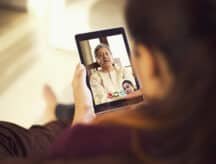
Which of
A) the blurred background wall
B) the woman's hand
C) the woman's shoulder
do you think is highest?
the blurred background wall

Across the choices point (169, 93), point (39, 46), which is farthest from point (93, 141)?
point (39, 46)

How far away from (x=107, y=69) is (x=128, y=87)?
59 mm

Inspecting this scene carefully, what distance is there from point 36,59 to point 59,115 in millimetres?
199

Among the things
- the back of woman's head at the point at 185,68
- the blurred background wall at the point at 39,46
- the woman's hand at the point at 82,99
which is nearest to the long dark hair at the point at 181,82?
the back of woman's head at the point at 185,68

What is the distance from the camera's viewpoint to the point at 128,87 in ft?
2.87

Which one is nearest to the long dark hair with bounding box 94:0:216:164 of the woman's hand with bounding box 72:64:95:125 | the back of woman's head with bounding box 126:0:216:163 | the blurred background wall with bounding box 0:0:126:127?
the back of woman's head with bounding box 126:0:216:163

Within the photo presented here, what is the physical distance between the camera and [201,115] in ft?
1.72

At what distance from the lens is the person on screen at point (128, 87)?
2.86ft

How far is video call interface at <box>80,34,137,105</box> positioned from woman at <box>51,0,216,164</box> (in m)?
0.29

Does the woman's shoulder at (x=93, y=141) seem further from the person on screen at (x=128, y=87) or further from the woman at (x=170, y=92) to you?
the person on screen at (x=128, y=87)

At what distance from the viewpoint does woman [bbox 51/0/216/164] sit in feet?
1.67

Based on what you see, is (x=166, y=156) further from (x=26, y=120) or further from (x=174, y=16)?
(x=26, y=120)

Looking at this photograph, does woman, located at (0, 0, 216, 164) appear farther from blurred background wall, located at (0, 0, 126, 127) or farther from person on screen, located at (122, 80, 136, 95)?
blurred background wall, located at (0, 0, 126, 127)

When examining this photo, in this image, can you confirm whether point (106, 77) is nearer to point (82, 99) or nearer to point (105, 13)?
point (82, 99)
